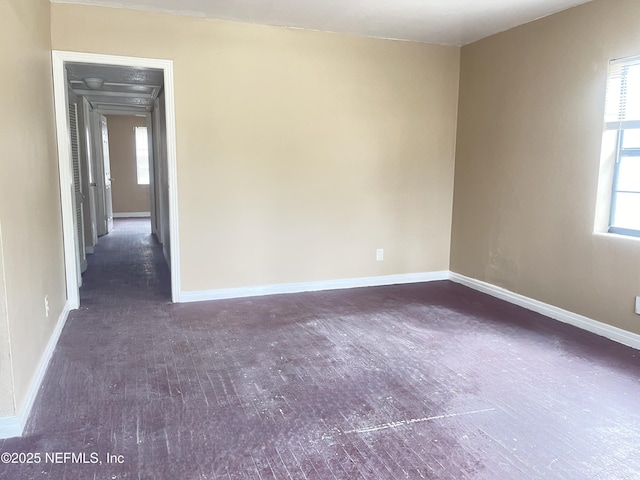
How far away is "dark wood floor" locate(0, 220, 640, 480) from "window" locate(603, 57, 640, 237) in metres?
0.95

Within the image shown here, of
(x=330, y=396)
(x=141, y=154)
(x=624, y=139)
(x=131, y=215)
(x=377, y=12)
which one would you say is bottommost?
(x=330, y=396)

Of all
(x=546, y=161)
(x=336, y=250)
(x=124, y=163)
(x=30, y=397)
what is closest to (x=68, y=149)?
(x=30, y=397)

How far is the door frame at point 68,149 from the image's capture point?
375cm

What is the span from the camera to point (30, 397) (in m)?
2.39

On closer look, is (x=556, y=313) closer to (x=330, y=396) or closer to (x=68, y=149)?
(x=330, y=396)

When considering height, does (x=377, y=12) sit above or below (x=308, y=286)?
above

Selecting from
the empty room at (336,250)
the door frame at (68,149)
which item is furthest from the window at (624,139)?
the door frame at (68,149)

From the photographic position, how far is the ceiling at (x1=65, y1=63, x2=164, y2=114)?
4.37m

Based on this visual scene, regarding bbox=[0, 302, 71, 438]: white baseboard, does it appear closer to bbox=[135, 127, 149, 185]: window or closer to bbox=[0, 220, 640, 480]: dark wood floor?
bbox=[0, 220, 640, 480]: dark wood floor

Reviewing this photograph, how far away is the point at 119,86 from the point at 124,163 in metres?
5.78

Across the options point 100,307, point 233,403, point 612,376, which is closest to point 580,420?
point 612,376

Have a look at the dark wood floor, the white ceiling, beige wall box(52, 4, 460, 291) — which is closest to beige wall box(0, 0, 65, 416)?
the dark wood floor

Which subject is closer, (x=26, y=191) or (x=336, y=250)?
(x=26, y=191)

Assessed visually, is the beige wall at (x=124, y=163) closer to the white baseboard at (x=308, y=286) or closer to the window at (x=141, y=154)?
the window at (x=141, y=154)
